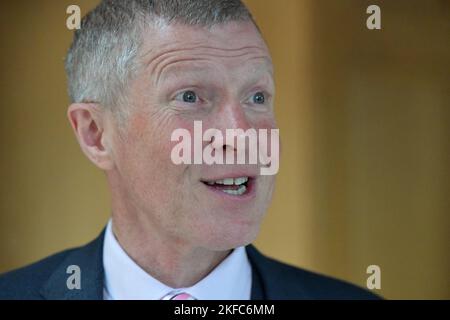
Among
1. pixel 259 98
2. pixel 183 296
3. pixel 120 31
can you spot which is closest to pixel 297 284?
pixel 183 296

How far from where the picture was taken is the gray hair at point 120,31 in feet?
4.25

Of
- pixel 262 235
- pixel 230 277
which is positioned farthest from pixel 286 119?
pixel 230 277

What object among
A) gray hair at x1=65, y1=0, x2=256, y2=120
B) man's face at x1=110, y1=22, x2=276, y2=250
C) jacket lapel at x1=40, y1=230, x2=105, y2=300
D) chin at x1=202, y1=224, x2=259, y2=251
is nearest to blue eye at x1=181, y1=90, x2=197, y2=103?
man's face at x1=110, y1=22, x2=276, y2=250

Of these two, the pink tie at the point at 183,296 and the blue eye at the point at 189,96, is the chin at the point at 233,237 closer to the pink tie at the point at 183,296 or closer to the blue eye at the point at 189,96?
the pink tie at the point at 183,296

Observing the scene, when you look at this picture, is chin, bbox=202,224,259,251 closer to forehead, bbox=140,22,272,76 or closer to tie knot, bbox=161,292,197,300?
tie knot, bbox=161,292,197,300

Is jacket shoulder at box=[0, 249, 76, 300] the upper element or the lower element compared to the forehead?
lower

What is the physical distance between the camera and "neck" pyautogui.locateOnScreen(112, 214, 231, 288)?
138 centimetres

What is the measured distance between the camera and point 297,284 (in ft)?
5.01

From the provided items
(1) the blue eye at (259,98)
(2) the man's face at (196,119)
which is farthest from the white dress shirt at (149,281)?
(1) the blue eye at (259,98)

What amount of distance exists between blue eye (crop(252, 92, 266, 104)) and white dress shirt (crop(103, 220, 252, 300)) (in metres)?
0.31

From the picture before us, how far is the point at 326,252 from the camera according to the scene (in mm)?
1606

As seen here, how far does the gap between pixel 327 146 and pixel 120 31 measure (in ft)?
1.93

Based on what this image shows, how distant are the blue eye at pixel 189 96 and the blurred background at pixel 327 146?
0.91 ft

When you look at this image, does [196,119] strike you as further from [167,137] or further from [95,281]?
[95,281]
